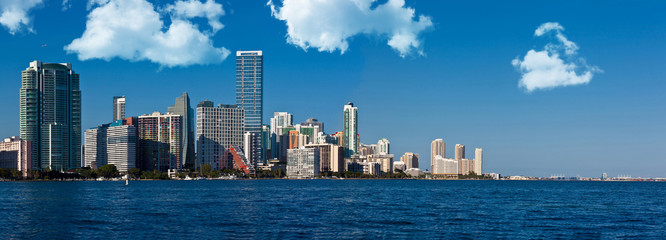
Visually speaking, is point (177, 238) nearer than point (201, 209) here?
Yes

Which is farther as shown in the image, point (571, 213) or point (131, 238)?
point (571, 213)

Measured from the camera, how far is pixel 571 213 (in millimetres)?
87812

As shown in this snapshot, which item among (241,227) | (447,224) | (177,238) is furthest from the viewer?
(447,224)

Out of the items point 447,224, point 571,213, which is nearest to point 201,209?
point 447,224

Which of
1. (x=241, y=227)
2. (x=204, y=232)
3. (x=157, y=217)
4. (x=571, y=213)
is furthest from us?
(x=571, y=213)

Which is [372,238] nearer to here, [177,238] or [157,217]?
[177,238]

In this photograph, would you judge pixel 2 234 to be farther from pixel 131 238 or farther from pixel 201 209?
pixel 201 209

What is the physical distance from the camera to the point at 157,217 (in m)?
76.4

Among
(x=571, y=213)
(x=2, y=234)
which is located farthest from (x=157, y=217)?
(x=571, y=213)

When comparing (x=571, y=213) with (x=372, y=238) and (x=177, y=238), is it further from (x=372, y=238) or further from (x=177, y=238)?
(x=177, y=238)

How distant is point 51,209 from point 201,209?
20.4 m

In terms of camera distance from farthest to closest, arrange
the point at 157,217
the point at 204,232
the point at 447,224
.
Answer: the point at 157,217 < the point at 447,224 < the point at 204,232

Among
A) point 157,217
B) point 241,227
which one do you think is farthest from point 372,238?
point 157,217

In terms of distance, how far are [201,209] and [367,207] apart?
76.7 feet
